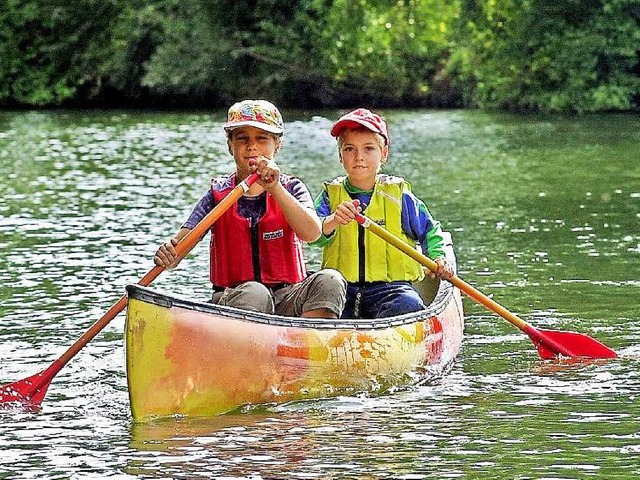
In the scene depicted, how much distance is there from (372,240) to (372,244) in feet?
A: 0.08

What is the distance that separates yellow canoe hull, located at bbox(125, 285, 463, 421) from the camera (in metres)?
6.36

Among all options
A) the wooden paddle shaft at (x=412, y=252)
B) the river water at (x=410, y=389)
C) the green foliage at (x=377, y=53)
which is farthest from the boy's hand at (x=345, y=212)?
the green foliage at (x=377, y=53)

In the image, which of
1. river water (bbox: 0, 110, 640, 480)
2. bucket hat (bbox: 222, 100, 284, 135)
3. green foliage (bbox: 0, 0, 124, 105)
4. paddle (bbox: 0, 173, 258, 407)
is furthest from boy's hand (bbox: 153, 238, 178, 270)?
green foliage (bbox: 0, 0, 124, 105)

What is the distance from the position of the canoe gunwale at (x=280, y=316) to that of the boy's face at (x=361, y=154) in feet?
2.39

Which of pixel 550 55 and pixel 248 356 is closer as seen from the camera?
pixel 248 356

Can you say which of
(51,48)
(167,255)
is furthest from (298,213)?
(51,48)

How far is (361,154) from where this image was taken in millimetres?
7594

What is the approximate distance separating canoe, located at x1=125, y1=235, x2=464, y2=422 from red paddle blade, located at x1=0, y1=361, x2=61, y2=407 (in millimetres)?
726

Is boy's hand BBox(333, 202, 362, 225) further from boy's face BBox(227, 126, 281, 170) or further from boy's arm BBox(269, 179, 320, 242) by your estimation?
boy's face BBox(227, 126, 281, 170)

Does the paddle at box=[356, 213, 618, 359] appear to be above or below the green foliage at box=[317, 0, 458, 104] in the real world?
below

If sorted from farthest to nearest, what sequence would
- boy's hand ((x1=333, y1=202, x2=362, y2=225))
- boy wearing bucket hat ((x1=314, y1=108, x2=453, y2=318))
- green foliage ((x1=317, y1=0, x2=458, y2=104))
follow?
green foliage ((x1=317, y1=0, x2=458, y2=104)) < boy wearing bucket hat ((x1=314, y1=108, x2=453, y2=318)) < boy's hand ((x1=333, y1=202, x2=362, y2=225))

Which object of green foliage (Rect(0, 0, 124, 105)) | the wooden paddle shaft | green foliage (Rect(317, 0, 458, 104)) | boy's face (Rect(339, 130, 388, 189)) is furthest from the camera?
green foliage (Rect(0, 0, 124, 105))

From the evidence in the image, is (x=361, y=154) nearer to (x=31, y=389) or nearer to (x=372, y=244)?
(x=372, y=244)

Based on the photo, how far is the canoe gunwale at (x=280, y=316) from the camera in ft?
20.7
